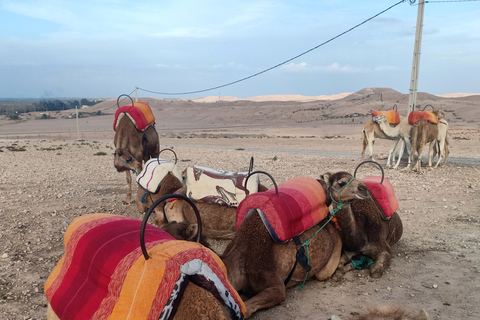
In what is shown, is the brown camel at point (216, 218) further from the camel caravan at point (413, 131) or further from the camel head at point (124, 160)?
the camel caravan at point (413, 131)

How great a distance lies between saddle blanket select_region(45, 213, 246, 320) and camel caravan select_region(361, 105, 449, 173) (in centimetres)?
1279

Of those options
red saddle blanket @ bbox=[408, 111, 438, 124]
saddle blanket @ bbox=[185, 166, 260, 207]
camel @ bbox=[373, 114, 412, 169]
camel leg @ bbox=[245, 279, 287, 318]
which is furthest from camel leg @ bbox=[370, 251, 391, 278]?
camel @ bbox=[373, 114, 412, 169]

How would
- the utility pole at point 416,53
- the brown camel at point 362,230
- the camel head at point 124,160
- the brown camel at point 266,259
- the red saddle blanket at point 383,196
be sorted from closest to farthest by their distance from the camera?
the brown camel at point 266,259
the brown camel at point 362,230
the red saddle blanket at point 383,196
the camel head at point 124,160
the utility pole at point 416,53

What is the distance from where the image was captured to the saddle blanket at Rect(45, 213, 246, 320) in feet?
9.30

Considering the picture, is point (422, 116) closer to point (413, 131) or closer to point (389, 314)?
point (413, 131)

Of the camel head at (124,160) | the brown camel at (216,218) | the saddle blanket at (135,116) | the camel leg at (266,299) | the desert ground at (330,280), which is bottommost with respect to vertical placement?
the desert ground at (330,280)

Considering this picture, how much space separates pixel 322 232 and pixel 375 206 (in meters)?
1.22

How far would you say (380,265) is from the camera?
5625mm

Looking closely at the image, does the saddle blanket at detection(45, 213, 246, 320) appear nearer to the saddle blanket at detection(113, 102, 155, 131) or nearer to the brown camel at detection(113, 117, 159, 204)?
the brown camel at detection(113, 117, 159, 204)

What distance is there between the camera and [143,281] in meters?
2.85

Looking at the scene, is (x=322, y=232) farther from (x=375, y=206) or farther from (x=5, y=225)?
(x=5, y=225)

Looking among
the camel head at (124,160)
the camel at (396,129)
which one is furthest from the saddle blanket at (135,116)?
the camel at (396,129)

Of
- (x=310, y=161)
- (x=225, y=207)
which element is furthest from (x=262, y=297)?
(x=310, y=161)

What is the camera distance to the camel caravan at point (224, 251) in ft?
9.54
